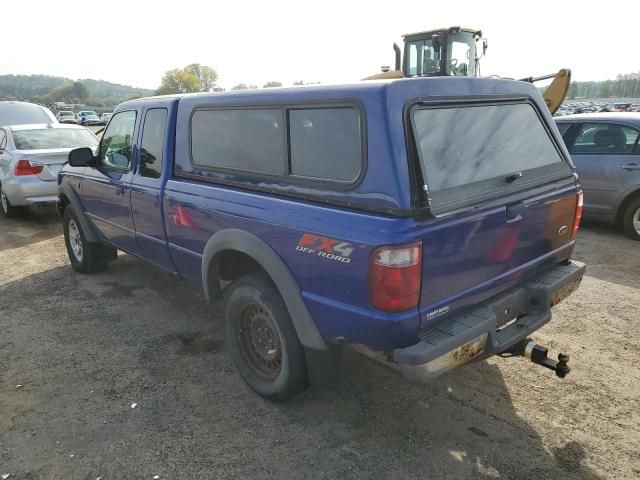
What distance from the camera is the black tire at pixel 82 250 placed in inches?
213

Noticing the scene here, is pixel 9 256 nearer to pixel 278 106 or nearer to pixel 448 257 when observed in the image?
pixel 278 106

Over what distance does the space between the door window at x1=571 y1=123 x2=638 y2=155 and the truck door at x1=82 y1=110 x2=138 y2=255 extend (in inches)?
230

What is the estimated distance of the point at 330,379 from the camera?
9.50 ft

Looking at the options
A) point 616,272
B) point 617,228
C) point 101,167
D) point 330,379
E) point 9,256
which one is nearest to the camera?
point 330,379

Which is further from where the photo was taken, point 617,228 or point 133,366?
point 617,228

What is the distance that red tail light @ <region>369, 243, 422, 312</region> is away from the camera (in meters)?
2.29

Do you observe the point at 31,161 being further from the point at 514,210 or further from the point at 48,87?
the point at 48,87

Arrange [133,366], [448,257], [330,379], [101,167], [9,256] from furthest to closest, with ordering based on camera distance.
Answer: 1. [9,256]
2. [101,167]
3. [133,366]
4. [330,379]
5. [448,257]

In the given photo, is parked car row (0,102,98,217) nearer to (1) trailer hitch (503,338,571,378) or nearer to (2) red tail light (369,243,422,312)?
(2) red tail light (369,243,422,312)

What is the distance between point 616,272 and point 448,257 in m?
3.86

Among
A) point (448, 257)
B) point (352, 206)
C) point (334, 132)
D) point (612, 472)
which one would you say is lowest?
point (612, 472)

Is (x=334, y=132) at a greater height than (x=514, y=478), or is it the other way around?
(x=334, y=132)

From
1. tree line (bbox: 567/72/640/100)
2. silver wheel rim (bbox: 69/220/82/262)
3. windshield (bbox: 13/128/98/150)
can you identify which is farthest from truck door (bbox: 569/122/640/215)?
tree line (bbox: 567/72/640/100)

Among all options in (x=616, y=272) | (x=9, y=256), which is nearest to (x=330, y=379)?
(x=616, y=272)
